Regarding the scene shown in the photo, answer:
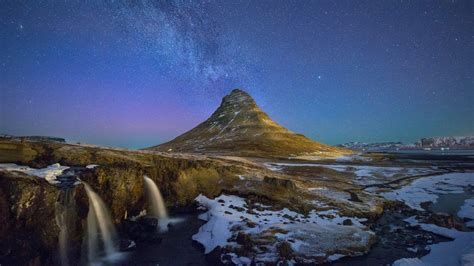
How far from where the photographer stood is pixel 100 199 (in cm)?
2695

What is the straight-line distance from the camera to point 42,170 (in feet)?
86.7

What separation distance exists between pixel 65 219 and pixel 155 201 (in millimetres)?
11287

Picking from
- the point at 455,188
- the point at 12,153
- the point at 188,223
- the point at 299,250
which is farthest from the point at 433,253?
the point at 455,188

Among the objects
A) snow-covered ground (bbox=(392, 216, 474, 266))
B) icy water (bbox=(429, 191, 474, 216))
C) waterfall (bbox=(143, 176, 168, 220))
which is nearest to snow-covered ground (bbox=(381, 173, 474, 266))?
snow-covered ground (bbox=(392, 216, 474, 266))

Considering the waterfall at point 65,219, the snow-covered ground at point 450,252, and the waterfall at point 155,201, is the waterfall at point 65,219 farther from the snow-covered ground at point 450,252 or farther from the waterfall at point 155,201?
the snow-covered ground at point 450,252

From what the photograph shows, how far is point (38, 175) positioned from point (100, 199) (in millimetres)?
5409

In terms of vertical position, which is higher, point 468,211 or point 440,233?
point 468,211

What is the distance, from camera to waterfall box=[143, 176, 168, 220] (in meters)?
32.0

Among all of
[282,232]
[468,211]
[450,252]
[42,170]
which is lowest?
[450,252]

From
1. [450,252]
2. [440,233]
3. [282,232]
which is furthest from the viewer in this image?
[440,233]

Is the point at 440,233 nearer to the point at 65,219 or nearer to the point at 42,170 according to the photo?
the point at 65,219

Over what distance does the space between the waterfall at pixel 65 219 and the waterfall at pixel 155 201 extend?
31.3ft

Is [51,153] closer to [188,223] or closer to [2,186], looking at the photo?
[2,186]

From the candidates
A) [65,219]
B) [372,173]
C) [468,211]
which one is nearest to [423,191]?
[468,211]
